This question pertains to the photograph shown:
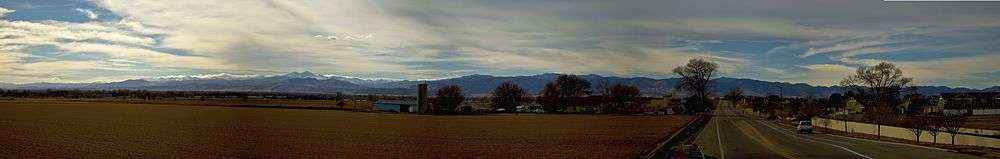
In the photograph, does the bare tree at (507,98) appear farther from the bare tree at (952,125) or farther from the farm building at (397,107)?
the bare tree at (952,125)

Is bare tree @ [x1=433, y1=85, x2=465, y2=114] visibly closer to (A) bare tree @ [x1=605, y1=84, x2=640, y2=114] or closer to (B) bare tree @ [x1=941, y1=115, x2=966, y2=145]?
(A) bare tree @ [x1=605, y1=84, x2=640, y2=114]

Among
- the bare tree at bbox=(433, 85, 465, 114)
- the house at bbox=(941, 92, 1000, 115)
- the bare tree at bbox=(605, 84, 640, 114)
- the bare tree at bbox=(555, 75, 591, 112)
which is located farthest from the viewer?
the bare tree at bbox=(555, 75, 591, 112)

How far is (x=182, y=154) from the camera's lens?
30.4 metres

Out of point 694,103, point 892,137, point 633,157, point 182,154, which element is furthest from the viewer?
point 694,103

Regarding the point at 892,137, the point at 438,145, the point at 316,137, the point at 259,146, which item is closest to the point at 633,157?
the point at 438,145

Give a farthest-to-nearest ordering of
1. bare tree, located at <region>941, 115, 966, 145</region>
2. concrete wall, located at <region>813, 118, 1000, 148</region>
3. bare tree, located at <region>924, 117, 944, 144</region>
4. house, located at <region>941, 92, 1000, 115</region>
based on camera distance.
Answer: house, located at <region>941, 92, 1000, 115</region> → bare tree, located at <region>924, 117, 944, 144</region> → bare tree, located at <region>941, 115, 966, 145</region> → concrete wall, located at <region>813, 118, 1000, 148</region>

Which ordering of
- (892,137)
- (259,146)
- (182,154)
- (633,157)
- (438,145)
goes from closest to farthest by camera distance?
(182,154), (633,157), (259,146), (438,145), (892,137)

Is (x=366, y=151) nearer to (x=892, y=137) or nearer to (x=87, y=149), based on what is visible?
(x=87, y=149)

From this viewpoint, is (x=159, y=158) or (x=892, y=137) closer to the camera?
(x=159, y=158)

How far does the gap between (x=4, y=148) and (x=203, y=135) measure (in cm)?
1256

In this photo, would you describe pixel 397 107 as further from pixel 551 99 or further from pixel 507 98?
pixel 551 99

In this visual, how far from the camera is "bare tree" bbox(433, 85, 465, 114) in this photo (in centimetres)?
12791

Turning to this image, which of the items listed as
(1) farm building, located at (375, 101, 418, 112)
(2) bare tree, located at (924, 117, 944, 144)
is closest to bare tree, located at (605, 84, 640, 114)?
(1) farm building, located at (375, 101, 418, 112)

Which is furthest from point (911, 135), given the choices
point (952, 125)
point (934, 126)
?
point (952, 125)
